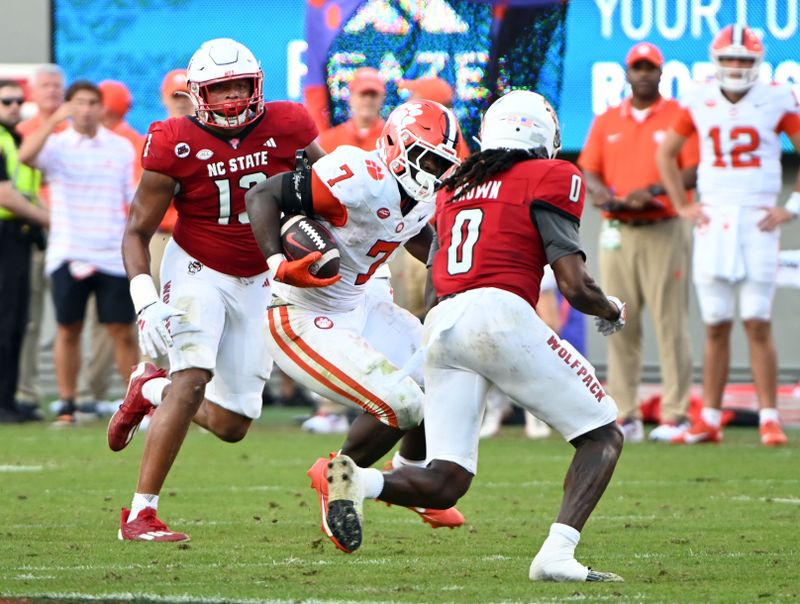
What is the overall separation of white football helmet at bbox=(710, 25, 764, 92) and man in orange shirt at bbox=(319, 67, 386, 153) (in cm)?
228

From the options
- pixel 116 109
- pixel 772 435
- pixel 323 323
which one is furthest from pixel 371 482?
pixel 116 109

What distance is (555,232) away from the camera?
16.7 feet

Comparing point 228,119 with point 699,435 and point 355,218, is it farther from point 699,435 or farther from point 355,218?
point 699,435

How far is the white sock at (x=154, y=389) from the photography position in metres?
6.57

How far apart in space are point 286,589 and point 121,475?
363 cm

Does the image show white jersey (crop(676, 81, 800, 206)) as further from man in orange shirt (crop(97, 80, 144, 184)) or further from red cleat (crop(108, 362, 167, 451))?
red cleat (crop(108, 362, 167, 451))

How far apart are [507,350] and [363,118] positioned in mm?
5859

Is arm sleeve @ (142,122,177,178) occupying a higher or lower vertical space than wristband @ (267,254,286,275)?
higher

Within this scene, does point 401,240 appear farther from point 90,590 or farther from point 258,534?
point 90,590

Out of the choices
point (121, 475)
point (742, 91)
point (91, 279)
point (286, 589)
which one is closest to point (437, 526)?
point (286, 589)

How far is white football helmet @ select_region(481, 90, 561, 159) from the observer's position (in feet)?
17.4

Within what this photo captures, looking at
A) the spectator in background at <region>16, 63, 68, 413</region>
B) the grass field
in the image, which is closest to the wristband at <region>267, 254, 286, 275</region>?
the grass field

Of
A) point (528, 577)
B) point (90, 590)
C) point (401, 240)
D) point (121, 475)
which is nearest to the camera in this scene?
point (90, 590)

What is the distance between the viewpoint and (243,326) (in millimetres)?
6574
